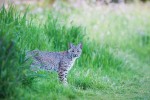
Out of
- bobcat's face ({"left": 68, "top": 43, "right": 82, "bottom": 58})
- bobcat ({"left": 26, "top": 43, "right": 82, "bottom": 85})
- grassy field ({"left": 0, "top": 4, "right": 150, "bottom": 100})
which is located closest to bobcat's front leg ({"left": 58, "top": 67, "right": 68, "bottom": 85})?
bobcat ({"left": 26, "top": 43, "right": 82, "bottom": 85})

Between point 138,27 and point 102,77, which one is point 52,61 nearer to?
point 102,77

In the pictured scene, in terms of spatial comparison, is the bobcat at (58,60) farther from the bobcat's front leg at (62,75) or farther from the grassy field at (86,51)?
the grassy field at (86,51)

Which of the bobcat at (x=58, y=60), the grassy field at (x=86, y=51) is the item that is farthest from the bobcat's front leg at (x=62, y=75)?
the grassy field at (x=86, y=51)

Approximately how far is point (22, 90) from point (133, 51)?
706 cm

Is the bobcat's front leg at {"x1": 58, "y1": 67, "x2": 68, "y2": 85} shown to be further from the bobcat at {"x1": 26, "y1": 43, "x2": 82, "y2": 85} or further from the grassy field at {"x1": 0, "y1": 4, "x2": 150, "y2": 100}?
the grassy field at {"x1": 0, "y1": 4, "x2": 150, "y2": 100}

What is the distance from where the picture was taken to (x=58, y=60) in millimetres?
8258

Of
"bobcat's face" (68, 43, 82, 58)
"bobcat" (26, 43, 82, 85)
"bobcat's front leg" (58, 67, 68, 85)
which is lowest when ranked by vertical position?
"bobcat's front leg" (58, 67, 68, 85)

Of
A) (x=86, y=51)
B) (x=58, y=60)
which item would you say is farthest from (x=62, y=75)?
(x=86, y=51)

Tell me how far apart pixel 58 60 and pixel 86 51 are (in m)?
2.23

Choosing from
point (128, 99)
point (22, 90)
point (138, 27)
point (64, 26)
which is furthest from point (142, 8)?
point (22, 90)

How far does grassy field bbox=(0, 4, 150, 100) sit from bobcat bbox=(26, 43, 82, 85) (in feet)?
0.50

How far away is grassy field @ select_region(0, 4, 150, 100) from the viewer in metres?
6.68

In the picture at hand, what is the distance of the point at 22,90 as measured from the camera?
21.6 ft

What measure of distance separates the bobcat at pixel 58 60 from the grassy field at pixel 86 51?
0.15 meters
